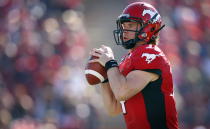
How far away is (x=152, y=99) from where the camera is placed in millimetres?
3549

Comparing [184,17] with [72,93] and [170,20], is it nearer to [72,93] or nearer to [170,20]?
[170,20]

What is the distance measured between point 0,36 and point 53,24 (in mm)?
1024

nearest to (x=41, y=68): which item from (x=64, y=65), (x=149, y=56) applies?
(x=64, y=65)

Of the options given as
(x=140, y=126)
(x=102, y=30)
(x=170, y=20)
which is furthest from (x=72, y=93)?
(x=140, y=126)

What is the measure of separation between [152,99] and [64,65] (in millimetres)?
5571

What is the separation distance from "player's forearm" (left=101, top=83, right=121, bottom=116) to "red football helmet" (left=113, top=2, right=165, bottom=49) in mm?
374

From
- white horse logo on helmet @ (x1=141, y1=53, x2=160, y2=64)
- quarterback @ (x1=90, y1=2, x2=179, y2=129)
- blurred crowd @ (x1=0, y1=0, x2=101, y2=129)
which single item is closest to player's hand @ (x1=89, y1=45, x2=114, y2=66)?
quarterback @ (x1=90, y1=2, x2=179, y2=129)

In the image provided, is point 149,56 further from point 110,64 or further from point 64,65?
point 64,65

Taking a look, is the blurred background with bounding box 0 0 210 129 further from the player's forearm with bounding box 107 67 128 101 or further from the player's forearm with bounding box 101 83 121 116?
the player's forearm with bounding box 107 67 128 101

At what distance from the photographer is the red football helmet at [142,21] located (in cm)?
375

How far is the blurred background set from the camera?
8.43 m

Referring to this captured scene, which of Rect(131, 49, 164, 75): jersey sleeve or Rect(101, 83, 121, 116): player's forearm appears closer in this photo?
Rect(131, 49, 164, 75): jersey sleeve

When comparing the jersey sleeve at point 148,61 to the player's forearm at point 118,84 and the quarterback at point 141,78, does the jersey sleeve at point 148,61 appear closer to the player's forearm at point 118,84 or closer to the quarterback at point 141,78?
the quarterback at point 141,78

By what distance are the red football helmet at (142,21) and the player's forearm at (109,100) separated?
1.23ft
